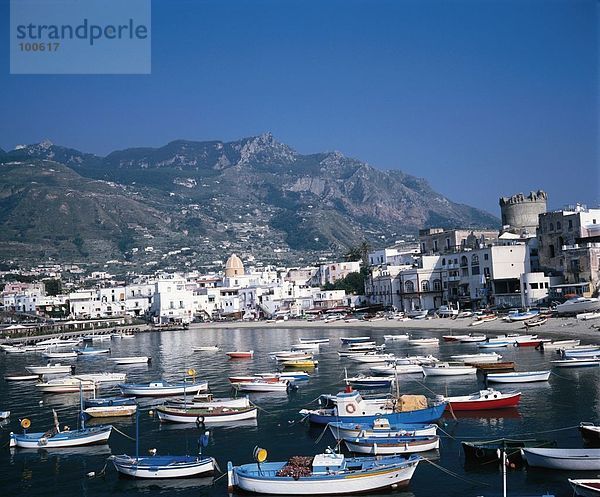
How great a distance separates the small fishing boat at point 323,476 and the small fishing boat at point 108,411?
1725 cm

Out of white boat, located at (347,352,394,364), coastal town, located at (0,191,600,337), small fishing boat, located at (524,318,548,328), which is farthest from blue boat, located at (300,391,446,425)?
coastal town, located at (0,191,600,337)

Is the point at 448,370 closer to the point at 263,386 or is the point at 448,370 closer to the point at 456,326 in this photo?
the point at 263,386

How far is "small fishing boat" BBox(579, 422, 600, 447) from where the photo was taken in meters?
27.4

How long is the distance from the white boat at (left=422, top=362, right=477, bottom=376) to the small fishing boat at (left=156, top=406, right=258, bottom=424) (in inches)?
647

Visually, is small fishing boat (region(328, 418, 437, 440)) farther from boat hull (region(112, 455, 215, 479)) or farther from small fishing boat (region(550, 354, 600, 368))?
small fishing boat (region(550, 354, 600, 368))

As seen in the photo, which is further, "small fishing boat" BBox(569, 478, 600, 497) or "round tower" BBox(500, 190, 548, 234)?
"round tower" BBox(500, 190, 548, 234)

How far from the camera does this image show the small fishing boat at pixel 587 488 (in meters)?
20.5

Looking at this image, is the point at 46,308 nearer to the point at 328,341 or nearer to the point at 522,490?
the point at 328,341

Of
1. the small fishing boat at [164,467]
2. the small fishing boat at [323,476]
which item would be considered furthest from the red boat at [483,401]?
the small fishing boat at [164,467]

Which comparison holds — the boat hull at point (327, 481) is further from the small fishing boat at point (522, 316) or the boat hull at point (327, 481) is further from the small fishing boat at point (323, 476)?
the small fishing boat at point (522, 316)

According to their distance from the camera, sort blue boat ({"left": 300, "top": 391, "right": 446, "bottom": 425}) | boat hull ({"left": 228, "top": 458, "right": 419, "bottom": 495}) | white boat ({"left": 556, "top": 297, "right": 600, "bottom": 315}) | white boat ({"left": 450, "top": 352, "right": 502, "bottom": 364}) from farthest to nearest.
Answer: white boat ({"left": 556, "top": 297, "right": 600, "bottom": 315}) < white boat ({"left": 450, "top": 352, "right": 502, "bottom": 364}) < blue boat ({"left": 300, "top": 391, "right": 446, "bottom": 425}) < boat hull ({"left": 228, "top": 458, "right": 419, "bottom": 495})

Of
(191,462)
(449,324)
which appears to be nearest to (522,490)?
(191,462)

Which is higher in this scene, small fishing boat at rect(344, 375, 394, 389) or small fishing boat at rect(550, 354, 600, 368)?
small fishing boat at rect(550, 354, 600, 368)

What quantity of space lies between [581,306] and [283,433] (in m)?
54.7
